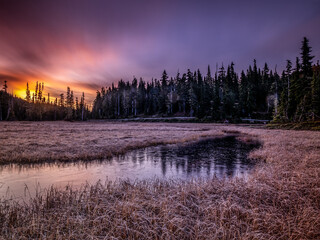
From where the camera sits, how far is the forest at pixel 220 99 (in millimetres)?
44844

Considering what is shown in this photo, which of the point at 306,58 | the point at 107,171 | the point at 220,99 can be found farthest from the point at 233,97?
the point at 107,171

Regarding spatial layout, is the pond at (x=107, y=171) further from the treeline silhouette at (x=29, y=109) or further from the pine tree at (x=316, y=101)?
the treeline silhouette at (x=29, y=109)

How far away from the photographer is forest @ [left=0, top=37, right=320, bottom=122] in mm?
44844

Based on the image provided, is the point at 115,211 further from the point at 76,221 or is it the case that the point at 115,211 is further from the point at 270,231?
the point at 270,231

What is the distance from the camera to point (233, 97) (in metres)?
71.1

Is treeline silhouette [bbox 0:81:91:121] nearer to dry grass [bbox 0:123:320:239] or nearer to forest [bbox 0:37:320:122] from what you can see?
forest [bbox 0:37:320:122]

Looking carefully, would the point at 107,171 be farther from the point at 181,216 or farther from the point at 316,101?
the point at 316,101

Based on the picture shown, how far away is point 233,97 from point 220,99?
21.8 ft

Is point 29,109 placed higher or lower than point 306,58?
lower

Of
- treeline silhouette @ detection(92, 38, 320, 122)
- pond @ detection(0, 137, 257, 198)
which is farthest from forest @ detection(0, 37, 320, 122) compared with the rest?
pond @ detection(0, 137, 257, 198)

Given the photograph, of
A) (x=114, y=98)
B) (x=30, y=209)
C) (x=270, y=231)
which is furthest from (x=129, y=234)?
(x=114, y=98)

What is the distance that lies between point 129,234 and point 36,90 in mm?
138287

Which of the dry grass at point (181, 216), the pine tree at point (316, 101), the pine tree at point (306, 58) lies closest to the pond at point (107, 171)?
the dry grass at point (181, 216)

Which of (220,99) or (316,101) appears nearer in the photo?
(316,101)
